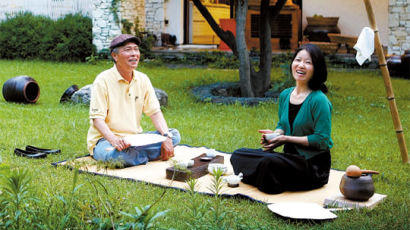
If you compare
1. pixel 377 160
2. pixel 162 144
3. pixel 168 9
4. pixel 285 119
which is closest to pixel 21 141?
pixel 162 144

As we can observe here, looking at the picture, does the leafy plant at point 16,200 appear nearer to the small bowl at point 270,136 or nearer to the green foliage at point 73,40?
the small bowl at point 270,136

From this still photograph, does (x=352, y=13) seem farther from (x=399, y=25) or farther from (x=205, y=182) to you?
(x=205, y=182)

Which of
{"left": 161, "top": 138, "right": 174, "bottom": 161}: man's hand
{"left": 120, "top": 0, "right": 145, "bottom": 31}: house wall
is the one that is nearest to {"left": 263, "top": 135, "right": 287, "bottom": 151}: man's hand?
{"left": 161, "top": 138, "right": 174, "bottom": 161}: man's hand

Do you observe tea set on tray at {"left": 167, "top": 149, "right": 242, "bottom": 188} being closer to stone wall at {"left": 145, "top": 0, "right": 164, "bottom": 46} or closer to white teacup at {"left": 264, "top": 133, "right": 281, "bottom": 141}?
white teacup at {"left": 264, "top": 133, "right": 281, "bottom": 141}

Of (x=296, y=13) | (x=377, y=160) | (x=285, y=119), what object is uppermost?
(x=296, y=13)

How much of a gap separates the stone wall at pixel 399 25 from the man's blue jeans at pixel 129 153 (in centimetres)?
1064

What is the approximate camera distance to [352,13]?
16516mm

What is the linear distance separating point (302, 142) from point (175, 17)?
46.7ft

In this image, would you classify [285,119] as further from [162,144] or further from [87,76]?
[87,76]

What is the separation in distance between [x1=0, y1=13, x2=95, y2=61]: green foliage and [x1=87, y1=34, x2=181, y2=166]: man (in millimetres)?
11301

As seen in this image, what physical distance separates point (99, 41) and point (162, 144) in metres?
11.8

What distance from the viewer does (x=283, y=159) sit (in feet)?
14.9

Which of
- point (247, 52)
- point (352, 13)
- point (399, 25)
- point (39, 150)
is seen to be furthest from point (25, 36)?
point (39, 150)

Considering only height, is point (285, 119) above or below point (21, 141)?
above
